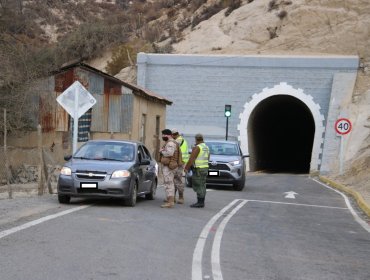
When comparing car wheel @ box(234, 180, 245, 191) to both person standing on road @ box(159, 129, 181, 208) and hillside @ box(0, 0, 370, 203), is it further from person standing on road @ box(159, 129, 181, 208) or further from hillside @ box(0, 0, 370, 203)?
hillside @ box(0, 0, 370, 203)

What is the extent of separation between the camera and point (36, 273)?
655 centimetres

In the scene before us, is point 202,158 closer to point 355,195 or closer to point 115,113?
point 355,195

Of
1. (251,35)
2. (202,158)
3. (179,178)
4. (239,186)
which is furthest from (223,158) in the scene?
(251,35)

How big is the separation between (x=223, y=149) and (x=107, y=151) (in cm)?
827

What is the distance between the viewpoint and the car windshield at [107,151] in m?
13.7

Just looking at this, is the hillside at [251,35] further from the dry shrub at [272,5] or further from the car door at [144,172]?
the car door at [144,172]

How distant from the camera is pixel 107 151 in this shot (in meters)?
14.0

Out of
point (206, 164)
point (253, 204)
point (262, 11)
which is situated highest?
point (262, 11)

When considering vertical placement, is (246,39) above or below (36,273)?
above

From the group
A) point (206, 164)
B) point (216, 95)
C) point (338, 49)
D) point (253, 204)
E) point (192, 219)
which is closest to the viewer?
point (192, 219)

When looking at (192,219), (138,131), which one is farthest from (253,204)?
(138,131)

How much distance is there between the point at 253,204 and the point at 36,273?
1002cm

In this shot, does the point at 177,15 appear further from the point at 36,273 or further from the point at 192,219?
the point at 36,273

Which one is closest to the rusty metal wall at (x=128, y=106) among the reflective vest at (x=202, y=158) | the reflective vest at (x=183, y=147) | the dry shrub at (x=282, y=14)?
the reflective vest at (x=183, y=147)
